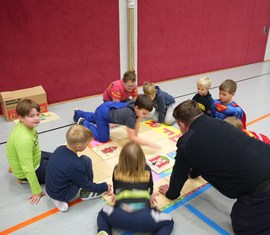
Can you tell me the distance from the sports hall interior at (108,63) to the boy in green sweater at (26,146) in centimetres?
18

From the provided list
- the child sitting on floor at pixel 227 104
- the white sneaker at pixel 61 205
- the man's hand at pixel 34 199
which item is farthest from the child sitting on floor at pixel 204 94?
the man's hand at pixel 34 199

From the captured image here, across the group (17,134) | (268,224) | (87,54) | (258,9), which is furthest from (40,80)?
(258,9)

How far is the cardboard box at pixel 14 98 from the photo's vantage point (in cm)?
369

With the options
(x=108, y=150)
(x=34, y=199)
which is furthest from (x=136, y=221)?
(x=108, y=150)

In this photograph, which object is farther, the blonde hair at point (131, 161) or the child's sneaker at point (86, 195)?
the child's sneaker at point (86, 195)

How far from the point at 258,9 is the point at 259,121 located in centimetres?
500

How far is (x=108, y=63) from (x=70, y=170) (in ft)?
10.7

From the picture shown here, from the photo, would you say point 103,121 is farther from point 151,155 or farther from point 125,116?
point 151,155

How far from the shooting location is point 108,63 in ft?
16.0

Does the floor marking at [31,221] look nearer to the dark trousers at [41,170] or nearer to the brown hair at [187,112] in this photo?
the dark trousers at [41,170]

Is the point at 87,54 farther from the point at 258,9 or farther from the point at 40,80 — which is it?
the point at 258,9

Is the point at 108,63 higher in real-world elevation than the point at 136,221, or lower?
higher

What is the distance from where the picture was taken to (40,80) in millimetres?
4203

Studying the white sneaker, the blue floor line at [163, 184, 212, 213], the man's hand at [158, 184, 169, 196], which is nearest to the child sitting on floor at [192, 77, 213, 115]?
the blue floor line at [163, 184, 212, 213]
